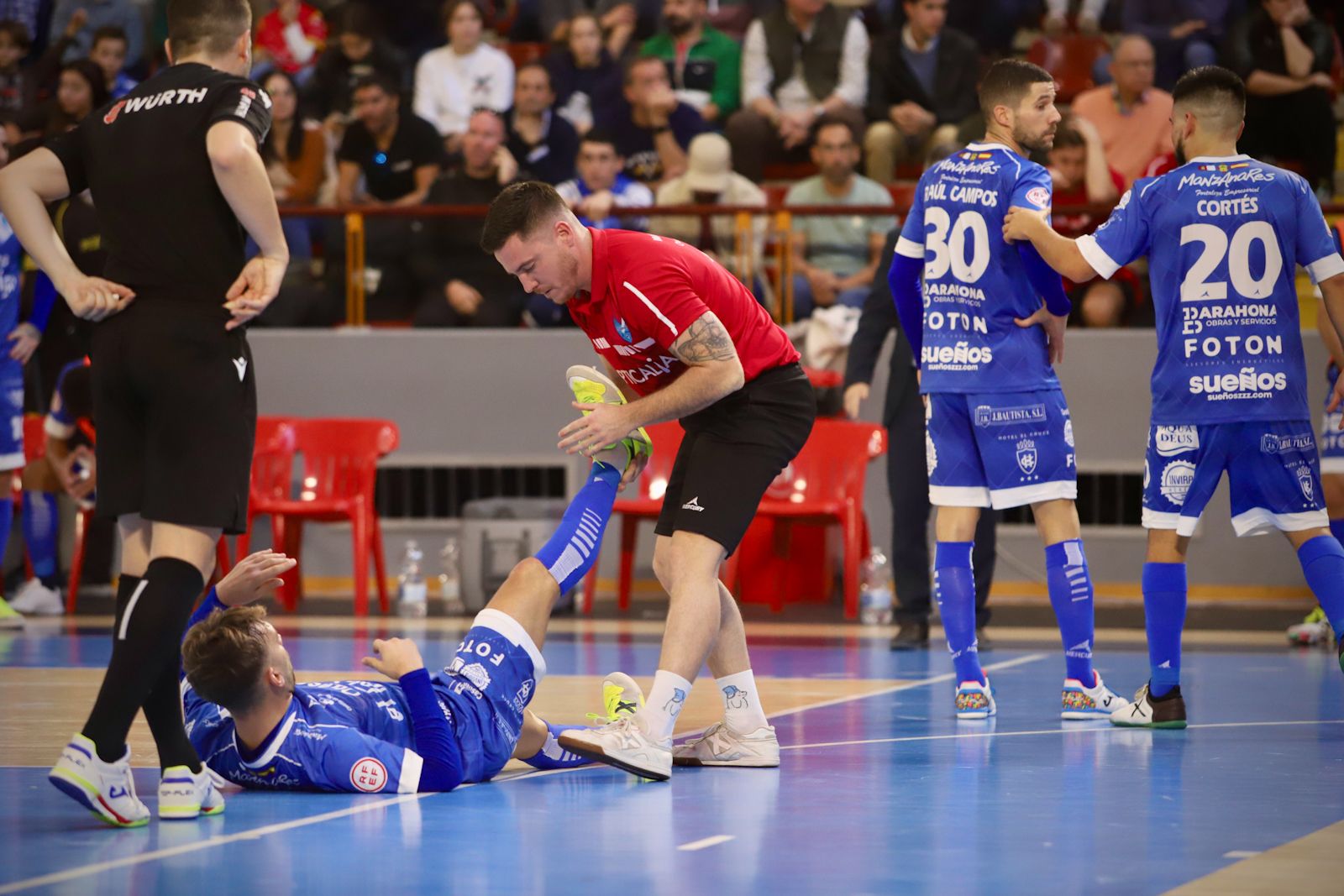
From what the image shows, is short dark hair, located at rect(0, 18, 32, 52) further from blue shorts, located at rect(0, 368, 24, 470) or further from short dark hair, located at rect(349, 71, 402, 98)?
blue shorts, located at rect(0, 368, 24, 470)

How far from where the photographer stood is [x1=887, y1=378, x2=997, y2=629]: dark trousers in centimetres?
901

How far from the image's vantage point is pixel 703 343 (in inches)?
191

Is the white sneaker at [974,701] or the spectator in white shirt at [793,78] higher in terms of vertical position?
the spectator in white shirt at [793,78]

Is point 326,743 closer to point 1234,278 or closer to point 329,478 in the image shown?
point 1234,278

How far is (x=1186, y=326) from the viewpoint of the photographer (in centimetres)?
594

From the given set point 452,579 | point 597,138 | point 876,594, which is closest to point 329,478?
point 452,579

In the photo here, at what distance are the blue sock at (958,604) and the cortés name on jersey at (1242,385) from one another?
3.62ft

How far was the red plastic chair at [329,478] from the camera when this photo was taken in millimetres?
11188

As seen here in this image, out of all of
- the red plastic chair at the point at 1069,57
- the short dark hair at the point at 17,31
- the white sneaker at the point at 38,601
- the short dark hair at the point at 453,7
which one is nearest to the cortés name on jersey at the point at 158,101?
the white sneaker at the point at 38,601

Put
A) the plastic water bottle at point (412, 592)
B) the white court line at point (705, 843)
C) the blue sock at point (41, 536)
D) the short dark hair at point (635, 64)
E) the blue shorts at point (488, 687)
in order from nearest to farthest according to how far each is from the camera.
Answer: the white court line at point (705, 843), the blue shorts at point (488, 687), the plastic water bottle at point (412, 592), the blue sock at point (41, 536), the short dark hair at point (635, 64)

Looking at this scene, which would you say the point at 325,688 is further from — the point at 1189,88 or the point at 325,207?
the point at 325,207

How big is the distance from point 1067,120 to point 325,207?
5121mm

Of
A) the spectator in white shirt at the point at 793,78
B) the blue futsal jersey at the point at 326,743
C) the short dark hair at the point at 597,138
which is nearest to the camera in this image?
the blue futsal jersey at the point at 326,743

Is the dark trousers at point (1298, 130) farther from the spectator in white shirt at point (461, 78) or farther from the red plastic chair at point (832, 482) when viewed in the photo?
the spectator in white shirt at point (461, 78)
